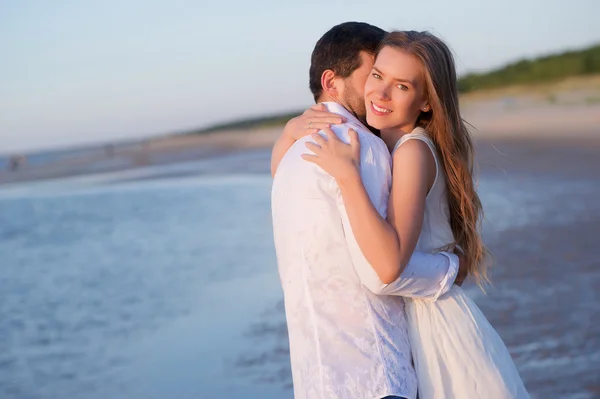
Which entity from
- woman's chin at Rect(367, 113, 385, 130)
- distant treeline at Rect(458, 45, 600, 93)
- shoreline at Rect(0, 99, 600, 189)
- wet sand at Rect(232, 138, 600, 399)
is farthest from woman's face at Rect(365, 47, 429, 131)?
distant treeline at Rect(458, 45, 600, 93)

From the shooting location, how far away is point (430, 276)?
103 inches

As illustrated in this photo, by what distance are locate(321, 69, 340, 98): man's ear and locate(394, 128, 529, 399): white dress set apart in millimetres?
373

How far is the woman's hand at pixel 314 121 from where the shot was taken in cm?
275

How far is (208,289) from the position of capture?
312 inches

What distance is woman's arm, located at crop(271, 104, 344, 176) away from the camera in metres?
2.76

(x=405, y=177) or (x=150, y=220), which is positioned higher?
(x=405, y=177)

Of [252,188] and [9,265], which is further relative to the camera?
[252,188]

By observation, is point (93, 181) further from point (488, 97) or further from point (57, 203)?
point (488, 97)

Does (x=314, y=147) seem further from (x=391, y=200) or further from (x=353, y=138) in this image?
(x=391, y=200)

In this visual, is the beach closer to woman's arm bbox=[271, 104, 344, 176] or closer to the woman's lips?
the woman's lips

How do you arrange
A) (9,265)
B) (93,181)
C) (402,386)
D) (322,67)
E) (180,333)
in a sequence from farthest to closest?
(93,181) < (9,265) < (180,333) < (322,67) < (402,386)

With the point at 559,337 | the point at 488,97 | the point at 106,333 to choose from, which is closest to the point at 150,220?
the point at 106,333

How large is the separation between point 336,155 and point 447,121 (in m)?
0.42

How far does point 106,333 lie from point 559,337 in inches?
136
